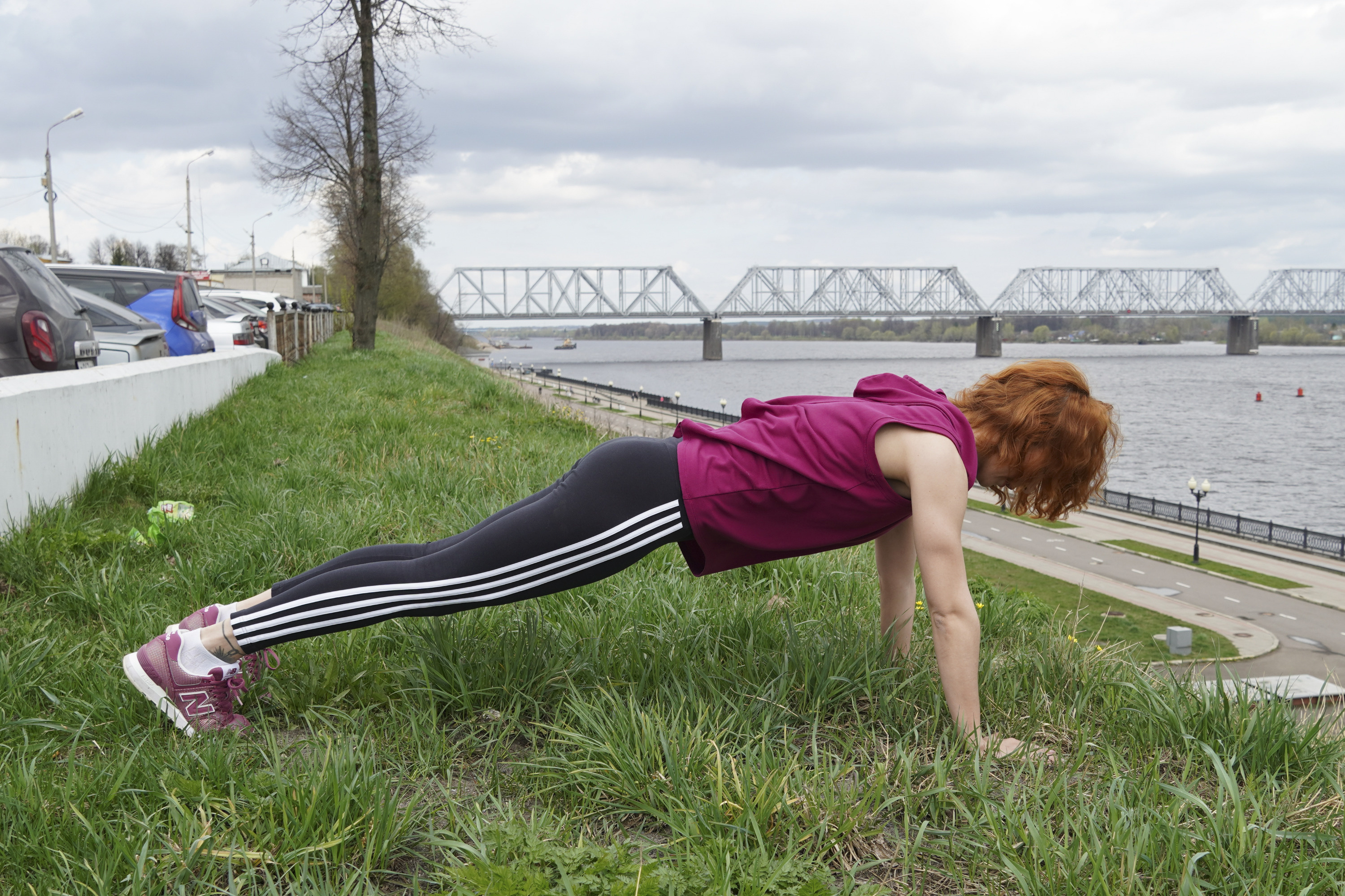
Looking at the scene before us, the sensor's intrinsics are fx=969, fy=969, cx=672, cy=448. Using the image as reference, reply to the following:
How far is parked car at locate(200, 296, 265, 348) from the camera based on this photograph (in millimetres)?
15797

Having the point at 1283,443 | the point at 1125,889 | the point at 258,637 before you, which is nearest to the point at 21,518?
the point at 258,637

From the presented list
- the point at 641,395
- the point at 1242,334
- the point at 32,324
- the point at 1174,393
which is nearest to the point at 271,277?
the point at 641,395

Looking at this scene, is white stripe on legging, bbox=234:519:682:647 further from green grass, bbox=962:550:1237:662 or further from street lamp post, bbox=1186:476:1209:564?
street lamp post, bbox=1186:476:1209:564

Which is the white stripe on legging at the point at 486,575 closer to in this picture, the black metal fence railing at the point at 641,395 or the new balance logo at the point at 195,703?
the new balance logo at the point at 195,703

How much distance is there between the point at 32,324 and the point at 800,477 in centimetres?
551

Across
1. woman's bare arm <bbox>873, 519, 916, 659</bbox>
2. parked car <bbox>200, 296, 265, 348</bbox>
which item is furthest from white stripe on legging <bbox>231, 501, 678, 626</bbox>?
parked car <bbox>200, 296, 265, 348</bbox>

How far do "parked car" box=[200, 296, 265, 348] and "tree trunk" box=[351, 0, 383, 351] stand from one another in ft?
8.23

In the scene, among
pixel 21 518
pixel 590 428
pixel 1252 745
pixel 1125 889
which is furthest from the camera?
pixel 590 428

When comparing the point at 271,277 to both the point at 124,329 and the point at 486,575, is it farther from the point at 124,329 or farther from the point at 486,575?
the point at 486,575

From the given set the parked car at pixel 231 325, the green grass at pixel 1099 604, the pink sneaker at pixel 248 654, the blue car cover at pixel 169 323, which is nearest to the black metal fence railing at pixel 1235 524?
the green grass at pixel 1099 604

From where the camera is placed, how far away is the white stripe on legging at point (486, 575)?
2281mm

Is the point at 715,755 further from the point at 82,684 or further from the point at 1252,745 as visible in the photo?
the point at 82,684

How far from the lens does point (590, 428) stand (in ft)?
28.6

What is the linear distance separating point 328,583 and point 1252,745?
2.17m
